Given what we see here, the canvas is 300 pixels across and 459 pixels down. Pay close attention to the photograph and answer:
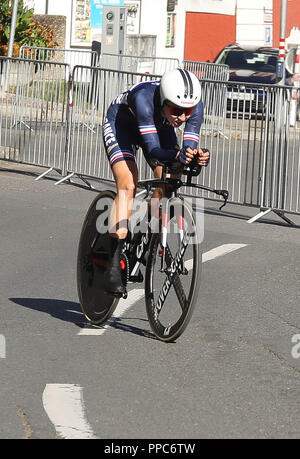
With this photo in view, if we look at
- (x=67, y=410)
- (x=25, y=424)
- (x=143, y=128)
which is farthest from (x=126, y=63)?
(x=25, y=424)

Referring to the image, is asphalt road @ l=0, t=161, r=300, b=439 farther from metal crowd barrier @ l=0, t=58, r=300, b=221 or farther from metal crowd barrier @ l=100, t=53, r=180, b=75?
metal crowd barrier @ l=100, t=53, r=180, b=75

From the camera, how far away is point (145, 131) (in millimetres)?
6926

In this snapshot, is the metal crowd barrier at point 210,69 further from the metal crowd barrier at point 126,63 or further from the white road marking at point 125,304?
the white road marking at point 125,304

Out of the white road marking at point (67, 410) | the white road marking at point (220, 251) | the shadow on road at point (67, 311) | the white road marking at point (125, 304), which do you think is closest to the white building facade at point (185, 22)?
the white road marking at point (220, 251)

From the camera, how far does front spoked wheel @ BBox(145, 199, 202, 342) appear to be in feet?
22.4

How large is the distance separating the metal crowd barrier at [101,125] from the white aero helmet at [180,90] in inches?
231

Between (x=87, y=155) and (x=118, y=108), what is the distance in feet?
24.8

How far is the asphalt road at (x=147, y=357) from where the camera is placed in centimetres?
555

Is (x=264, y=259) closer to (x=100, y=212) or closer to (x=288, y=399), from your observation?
(x=100, y=212)

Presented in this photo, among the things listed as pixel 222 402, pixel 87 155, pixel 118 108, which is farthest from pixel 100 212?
pixel 87 155

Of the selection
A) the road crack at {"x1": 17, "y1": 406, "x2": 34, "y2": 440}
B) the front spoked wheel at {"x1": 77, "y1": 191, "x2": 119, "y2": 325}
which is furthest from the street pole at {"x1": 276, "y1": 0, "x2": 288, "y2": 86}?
the road crack at {"x1": 17, "y1": 406, "x2": 34, "y2": 440}

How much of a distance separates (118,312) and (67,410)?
2322mm

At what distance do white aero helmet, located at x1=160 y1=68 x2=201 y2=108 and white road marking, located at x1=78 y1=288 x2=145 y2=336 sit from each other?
5.27 feet

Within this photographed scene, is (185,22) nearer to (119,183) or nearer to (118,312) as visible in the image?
(118,312)
